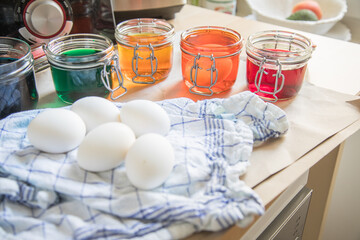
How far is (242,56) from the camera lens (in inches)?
36.4

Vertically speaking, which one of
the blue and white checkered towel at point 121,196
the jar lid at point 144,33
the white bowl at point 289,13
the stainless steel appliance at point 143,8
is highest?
the jar lid at point 144,33

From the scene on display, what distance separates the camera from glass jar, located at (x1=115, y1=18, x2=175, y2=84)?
2.53ft

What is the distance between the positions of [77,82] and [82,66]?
33 mm

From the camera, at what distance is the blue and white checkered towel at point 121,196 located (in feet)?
1.49

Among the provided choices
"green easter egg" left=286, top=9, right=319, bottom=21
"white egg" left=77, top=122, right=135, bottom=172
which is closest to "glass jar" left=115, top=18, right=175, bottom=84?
"white egg" left=77, top=122, right=135, bottom=172

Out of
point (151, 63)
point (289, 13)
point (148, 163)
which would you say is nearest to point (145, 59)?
point (151, 63)

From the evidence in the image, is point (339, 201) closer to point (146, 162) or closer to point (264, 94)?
point (264, 94)

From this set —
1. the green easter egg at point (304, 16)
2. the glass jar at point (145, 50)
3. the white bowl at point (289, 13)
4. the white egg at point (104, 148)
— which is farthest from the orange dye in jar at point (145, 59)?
the green easter egg at point (304, 16)

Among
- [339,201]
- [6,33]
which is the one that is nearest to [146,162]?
[6,33]

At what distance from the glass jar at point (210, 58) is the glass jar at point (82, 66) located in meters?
0.13

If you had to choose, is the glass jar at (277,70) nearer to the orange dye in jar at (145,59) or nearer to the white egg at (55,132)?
the orange dye in jar at (145,59)

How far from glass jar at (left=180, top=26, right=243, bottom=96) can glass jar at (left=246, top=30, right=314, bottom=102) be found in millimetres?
33

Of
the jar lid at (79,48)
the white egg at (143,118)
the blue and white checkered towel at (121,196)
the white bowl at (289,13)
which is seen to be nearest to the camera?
the blue and white checkered towel at (121,196)

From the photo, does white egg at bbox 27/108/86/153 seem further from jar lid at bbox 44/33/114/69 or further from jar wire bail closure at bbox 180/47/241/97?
jar wire bail closure at bbox 180/47/241/97
